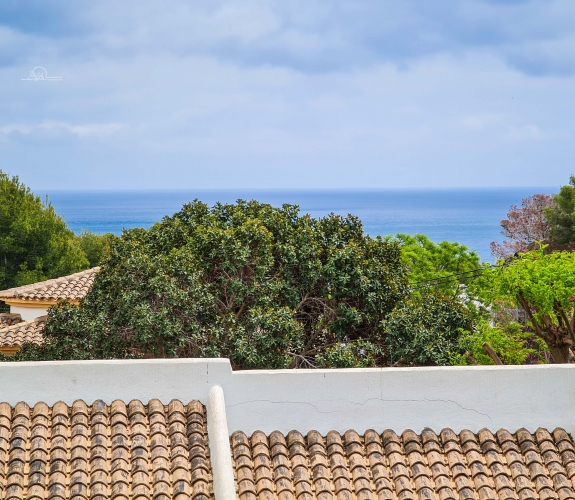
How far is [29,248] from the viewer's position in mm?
38625

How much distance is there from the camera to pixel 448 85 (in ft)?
506

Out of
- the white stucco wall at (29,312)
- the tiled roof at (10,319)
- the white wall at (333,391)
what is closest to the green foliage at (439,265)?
the white stucco wall at (29,312)

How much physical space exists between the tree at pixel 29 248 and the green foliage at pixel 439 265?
17892mm

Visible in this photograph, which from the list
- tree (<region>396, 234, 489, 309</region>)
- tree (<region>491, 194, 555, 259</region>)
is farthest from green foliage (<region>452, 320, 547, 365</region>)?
tree (<region>491, 194, 555, 259</region>)

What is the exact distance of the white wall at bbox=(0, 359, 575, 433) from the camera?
878cm

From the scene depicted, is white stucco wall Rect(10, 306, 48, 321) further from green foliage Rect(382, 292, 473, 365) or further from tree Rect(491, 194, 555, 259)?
tree Rect(491, 194, 555, 259)

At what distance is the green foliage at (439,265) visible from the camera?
89.7 ft

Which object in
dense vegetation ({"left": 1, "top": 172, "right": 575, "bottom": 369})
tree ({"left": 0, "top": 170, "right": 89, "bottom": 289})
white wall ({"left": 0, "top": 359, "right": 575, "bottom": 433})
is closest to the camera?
white wall ({"left": 0, "top": 359, "right": 575, "bottom": 433})

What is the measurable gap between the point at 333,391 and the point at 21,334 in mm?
13569

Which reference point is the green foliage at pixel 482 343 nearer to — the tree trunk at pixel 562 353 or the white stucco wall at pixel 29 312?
the tree trunk at pixel 562 353

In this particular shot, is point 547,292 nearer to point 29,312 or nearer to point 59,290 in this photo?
point 59,290

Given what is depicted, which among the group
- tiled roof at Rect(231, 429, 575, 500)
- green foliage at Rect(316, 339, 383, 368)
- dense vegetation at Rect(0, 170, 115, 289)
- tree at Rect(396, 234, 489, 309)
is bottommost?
tiled roof at Rect(231, 429, 575, 500)

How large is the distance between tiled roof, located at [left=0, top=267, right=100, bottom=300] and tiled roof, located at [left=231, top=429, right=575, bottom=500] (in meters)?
14.3

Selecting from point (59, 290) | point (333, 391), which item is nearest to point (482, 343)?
point (333, 391)
